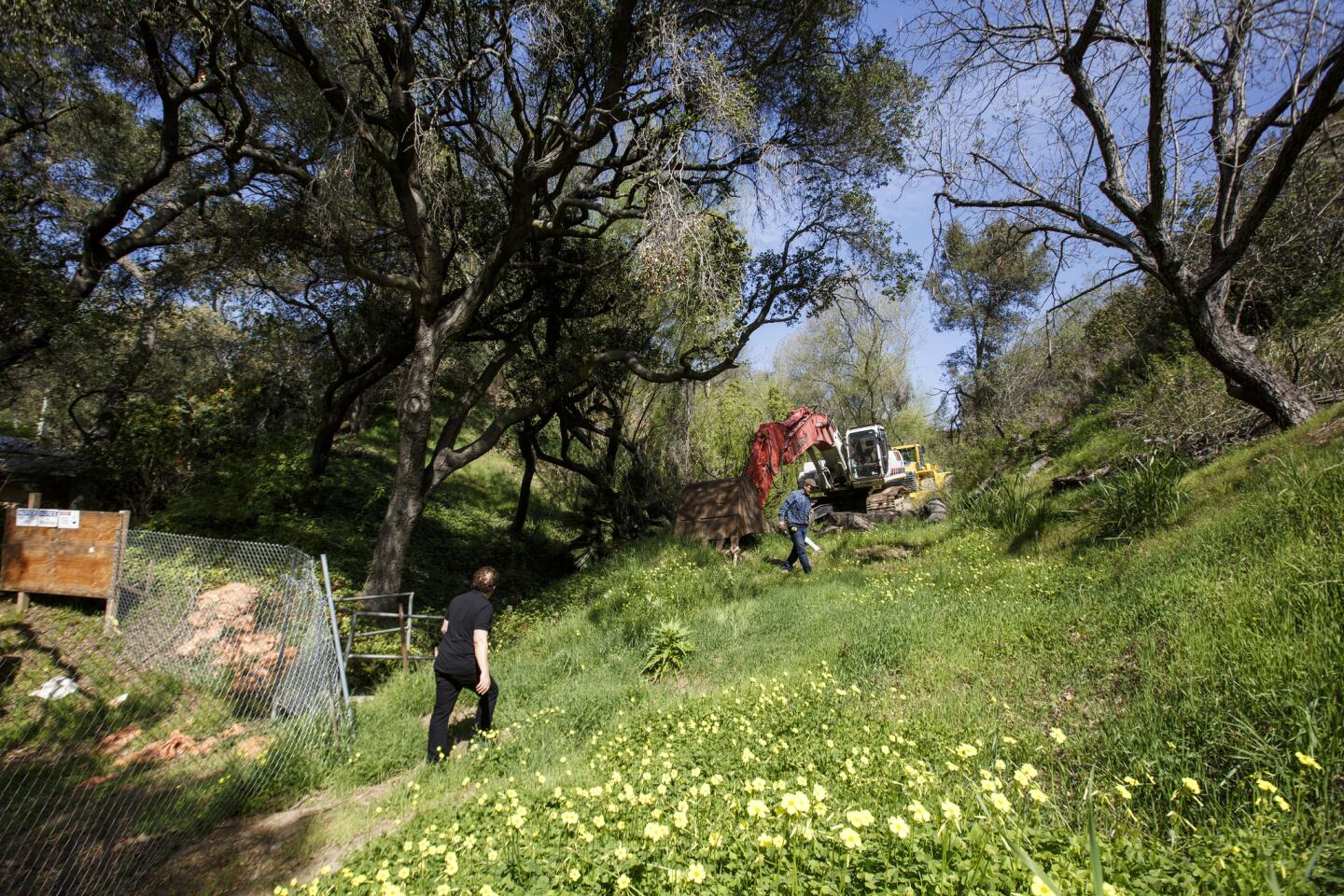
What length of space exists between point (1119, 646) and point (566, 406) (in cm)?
1130

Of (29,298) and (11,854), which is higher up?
(29,298)

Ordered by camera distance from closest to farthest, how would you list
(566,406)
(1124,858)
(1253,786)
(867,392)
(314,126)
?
(1124,858)
(1253,786)
(314,126)
(566,406)
(867,392)

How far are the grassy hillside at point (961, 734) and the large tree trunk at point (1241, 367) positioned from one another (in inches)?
16.5

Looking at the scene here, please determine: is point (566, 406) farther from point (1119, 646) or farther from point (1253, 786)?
point (1253, 786)

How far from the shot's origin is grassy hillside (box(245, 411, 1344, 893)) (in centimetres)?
216

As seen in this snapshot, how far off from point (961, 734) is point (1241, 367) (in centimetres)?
592

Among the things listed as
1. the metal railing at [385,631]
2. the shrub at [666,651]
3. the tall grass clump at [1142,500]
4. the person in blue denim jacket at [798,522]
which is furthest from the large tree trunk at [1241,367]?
the metal railing at [385,631]

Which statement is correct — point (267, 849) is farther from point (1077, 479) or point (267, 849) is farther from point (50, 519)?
point (1077, 479)

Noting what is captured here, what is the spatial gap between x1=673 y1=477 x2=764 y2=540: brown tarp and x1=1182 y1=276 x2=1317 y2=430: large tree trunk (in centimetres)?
773

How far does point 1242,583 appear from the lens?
423cm

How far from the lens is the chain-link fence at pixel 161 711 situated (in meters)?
4.42

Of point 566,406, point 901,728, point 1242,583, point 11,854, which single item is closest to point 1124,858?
point 901,728

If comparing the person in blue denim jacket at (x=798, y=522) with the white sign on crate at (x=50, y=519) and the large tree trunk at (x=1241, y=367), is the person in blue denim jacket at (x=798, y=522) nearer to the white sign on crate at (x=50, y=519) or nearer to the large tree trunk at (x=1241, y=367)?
the large tree trunk at (x=1241, y=367)

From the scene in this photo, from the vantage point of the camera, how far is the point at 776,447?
13891 millimetres
